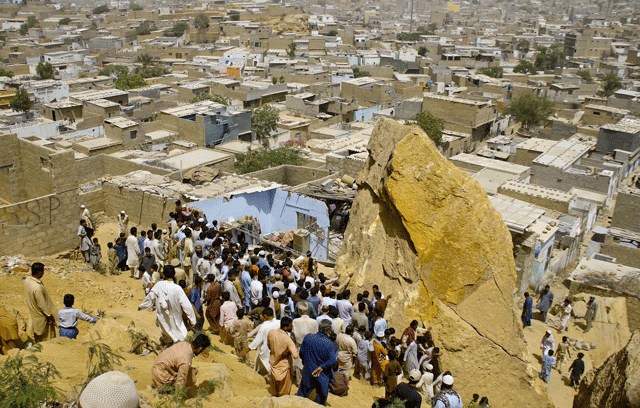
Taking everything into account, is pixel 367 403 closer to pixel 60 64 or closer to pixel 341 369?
pixel 341 369

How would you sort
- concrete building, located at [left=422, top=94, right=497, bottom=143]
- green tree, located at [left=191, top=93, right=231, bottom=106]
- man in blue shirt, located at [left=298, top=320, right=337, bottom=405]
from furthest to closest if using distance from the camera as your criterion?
concrete building, located at [left=422, top=94, right=497, bottom=143], green tree, located at [left=191, top=93, right=231, bottom=106], man in blue shirt, located at [left=298, top=320, right=337, bottom=405]

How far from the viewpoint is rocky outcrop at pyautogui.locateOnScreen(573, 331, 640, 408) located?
16.2 feet

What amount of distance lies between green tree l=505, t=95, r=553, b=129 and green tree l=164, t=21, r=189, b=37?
61.9 m

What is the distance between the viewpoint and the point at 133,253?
10.6m

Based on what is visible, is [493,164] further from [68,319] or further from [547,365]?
[68,319]

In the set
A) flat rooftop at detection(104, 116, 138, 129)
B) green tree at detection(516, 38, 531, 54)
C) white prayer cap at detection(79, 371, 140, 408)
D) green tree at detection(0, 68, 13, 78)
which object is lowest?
green tree at detection(0, 68, 13, 78)

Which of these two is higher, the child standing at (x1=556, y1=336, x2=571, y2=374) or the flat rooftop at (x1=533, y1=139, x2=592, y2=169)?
the flat rooftop at (x1=533, y1=139, x2=592, y2=169)

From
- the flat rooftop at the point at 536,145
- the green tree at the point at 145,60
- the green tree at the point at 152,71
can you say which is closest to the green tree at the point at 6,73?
the green tree at the point at 152,71

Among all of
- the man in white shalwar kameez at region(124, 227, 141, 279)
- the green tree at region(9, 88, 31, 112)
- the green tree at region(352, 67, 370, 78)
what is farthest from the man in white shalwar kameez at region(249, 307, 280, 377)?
the green tree at region(352, 67, 370, 78)

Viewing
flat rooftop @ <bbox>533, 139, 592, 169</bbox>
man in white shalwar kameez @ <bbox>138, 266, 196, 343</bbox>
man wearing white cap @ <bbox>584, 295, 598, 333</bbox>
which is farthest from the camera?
flat rooftop @ <bbox>533, 139, 592, 169</bbox>

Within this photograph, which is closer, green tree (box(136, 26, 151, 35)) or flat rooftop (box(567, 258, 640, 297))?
flat rooftop (box(567, 258, 640, 297))

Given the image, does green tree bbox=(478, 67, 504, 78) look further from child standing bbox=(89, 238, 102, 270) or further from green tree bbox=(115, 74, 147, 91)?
child standing bbox=(89, 238, 102, 270)

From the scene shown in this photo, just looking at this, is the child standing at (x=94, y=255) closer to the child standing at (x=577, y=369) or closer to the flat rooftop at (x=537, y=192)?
the child standing at (x=577, y=369)

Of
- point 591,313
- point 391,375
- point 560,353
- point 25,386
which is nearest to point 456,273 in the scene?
point 391,375
